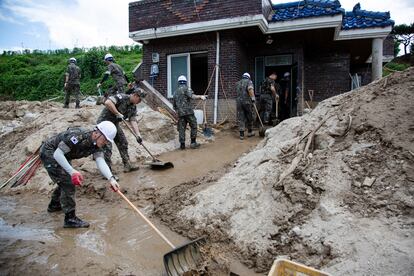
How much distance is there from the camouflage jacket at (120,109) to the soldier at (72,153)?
192cm

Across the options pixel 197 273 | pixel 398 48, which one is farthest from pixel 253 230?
pixel 398 48

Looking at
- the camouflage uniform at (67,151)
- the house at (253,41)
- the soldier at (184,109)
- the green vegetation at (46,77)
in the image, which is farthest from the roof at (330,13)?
the green vegetation at (46,77)

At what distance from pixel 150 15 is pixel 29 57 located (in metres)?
21.5

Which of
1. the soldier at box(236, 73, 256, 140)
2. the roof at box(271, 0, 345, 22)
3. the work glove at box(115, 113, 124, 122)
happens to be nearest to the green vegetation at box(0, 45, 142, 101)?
the roof at box(271, 0, 345, 22)

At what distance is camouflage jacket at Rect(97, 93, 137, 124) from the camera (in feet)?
20.7

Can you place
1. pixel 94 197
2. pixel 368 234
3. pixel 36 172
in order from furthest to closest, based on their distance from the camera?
1. pixel 36 172
2. pixel 94 197
3. pixel 368 234

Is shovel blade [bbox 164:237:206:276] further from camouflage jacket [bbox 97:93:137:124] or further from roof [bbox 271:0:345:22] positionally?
roof [bbox 271:0:345:22]

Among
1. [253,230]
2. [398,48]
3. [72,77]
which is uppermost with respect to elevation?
[398,48]

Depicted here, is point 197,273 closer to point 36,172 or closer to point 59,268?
point 59,268

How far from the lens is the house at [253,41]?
961 cm

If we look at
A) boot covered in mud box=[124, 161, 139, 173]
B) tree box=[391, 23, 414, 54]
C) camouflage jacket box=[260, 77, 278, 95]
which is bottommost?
boot covered in mud box=[124, 161, 139, 173]

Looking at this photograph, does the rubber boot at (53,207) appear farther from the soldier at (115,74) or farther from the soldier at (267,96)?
the soldier at (267,96)

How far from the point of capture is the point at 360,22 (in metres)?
10.5

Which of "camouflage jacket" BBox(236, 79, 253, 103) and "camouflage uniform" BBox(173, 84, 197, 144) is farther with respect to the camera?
"camouflage jacket" BBox(236, 79, 253, 103)
